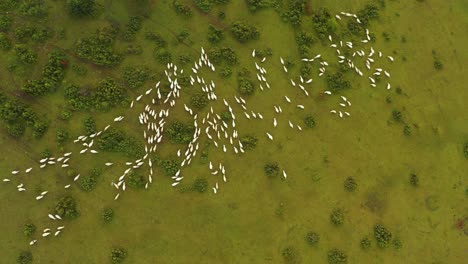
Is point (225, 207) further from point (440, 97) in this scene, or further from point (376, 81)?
point (440, 97)

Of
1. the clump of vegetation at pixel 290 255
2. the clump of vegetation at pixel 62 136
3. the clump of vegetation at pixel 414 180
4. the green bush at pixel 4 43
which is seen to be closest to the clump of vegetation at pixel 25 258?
the clump of vegetation at pixel 62 136

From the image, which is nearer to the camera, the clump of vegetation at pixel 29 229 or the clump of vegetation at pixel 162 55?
the clump of vegetation at pixel 29 229

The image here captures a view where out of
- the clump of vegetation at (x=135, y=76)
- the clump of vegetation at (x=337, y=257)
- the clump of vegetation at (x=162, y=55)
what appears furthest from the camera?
the clump of vegetation at (x=162, y=55)

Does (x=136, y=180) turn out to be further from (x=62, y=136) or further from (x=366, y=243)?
(x=366, y=243)

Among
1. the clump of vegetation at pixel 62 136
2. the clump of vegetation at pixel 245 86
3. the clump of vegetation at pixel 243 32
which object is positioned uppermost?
the clump of vegetation at pixel 243 32

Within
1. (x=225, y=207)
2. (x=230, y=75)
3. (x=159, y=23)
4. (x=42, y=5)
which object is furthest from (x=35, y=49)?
(x=225, y=207)

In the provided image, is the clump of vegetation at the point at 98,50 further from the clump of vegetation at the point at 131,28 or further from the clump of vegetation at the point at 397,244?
the clump of vegetation at the point at 397,244

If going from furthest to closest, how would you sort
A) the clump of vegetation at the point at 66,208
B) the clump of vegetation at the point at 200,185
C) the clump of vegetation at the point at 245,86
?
1. the clump of vegetation at the point at 245,86
2. the clump of vegetation at the point at 200,185
3. the clump of vegetation at the point at 66,208
